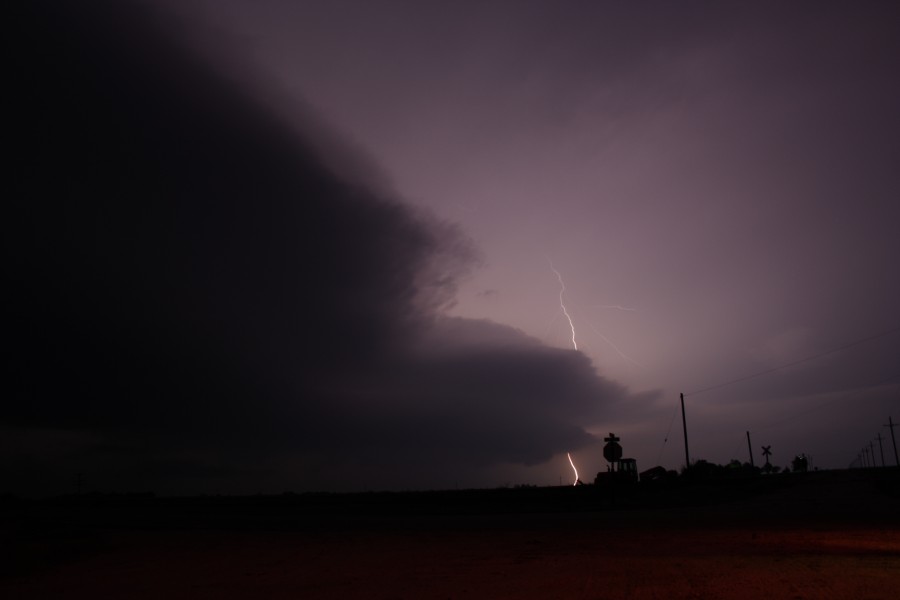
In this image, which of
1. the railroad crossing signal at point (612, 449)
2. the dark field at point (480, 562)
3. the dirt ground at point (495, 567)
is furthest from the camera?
the railroad crossing signal at point (612, 449)

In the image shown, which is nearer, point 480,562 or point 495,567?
point 495,567

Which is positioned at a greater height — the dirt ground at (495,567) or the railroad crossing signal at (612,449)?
the railroad crossing signal at (612,449)

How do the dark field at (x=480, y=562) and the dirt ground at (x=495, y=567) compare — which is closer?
the dirt ground at (x=495, y=567)

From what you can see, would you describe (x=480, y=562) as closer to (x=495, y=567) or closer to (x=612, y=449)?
(x=495, y=567)

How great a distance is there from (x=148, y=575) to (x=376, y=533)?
783 cm

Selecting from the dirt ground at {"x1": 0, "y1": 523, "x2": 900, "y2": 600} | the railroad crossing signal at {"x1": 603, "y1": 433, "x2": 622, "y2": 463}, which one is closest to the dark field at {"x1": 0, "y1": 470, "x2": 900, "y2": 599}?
the dirt ground at {"x1": 0, "y1": 523, "x2": 900, "y2": 600}

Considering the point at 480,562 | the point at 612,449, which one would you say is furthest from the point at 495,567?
the point at 612,449

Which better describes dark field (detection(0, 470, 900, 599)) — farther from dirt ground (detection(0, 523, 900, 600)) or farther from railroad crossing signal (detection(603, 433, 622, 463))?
railroad crossing signal (detection(603, 433, 622, 463))

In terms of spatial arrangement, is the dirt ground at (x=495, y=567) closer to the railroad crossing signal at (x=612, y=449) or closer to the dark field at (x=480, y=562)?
the dark field at (x=480, y=562)

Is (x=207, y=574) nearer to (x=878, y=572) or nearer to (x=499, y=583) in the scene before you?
(x=499, y=583)

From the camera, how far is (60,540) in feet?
52.1

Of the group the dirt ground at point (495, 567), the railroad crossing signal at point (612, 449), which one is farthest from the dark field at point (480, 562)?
the railroad crossing signal at point (612, 449)

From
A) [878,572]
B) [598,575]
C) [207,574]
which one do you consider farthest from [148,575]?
[878,572]

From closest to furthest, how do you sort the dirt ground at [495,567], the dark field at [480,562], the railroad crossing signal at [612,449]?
the dirt ground at [495,567], the dark field at [480,562], the railroad crossing signal at [612,449]
